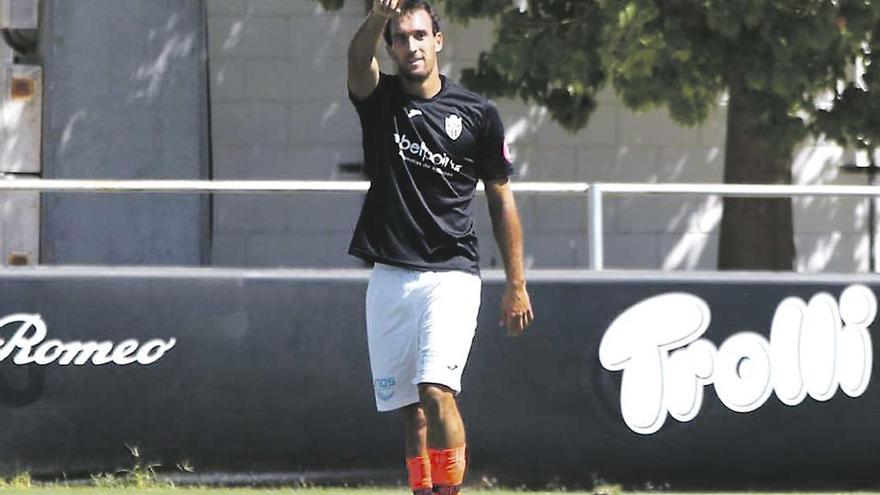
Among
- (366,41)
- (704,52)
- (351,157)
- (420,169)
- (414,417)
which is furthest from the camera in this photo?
(351,157)

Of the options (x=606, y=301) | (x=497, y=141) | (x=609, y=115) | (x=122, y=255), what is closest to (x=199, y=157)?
(x=122, y=255)

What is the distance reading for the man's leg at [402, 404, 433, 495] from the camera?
6.74 m

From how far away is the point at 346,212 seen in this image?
14.8 metres

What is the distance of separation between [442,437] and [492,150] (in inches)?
43.7

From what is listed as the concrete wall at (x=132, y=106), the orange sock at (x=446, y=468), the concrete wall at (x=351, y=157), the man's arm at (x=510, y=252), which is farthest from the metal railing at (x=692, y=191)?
the concrete wall at (x=351, y=157)

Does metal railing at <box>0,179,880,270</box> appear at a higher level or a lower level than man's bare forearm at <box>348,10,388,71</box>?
lower

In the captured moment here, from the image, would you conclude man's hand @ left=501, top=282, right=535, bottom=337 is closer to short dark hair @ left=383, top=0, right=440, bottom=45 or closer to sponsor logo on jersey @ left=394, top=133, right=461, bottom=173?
sponsor logo on jersey @ left=394, top=133, right=461, bottom=173

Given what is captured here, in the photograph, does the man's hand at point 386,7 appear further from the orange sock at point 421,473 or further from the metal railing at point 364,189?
the metal railing at point 364,189

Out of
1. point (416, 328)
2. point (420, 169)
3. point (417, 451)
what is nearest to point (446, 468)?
point (417, 451)

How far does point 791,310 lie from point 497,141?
2713mm

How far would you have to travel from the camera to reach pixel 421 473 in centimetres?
675

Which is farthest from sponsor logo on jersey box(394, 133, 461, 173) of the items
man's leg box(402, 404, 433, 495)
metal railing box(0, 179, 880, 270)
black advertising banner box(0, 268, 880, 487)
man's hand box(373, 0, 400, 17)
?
black advertising banner box(0, 268, 880, 487)

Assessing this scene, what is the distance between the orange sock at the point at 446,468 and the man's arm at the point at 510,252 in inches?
20.8

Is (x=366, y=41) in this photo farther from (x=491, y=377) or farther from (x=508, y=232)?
(x=491, y=377)
